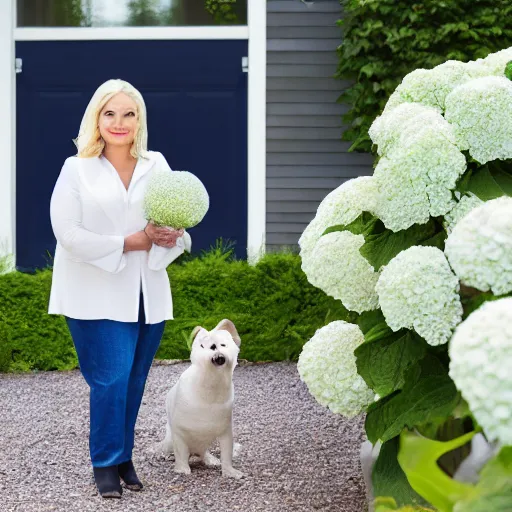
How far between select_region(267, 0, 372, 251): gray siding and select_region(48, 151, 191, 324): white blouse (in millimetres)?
4139

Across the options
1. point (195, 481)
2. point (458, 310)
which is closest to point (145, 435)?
point (195, 481)

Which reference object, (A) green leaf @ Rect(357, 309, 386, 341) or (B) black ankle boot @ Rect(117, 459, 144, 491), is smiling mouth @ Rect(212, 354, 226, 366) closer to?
(B) black ankle boot @ Rect(117, 459, 144, 491)

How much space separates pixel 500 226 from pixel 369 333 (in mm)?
813

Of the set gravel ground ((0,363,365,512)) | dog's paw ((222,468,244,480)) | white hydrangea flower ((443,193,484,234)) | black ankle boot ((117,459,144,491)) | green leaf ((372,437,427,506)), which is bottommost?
gravel ground ((0,363,365,512))

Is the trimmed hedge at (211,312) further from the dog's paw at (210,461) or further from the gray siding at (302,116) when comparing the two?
the dog's paw at (210,461)

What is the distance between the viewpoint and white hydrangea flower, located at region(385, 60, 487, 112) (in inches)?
69.9

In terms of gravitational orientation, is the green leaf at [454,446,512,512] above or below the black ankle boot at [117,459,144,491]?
above

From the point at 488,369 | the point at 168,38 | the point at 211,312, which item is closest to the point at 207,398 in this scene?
the point at 211,312

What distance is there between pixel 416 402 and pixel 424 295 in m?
0.19

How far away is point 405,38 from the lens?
24.3ft

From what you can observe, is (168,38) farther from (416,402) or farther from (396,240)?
(416,402)

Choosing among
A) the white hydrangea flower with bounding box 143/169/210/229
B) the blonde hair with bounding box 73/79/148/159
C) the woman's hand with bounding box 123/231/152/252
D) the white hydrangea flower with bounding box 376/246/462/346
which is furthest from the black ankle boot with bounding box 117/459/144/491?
the white hydrangea flower with bounding box 376/246/462/346

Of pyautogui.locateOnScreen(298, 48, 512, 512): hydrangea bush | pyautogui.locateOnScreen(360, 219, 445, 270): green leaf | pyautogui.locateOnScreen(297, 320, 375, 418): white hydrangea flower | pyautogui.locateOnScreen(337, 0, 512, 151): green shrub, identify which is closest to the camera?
pyautogui.locateOnScreen(298, 48, 512, 512): hydrangea bush

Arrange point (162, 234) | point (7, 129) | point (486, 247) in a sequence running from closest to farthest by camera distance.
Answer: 1. point (486, 247)
2. point (162, 234)
3. point (7, 129)
